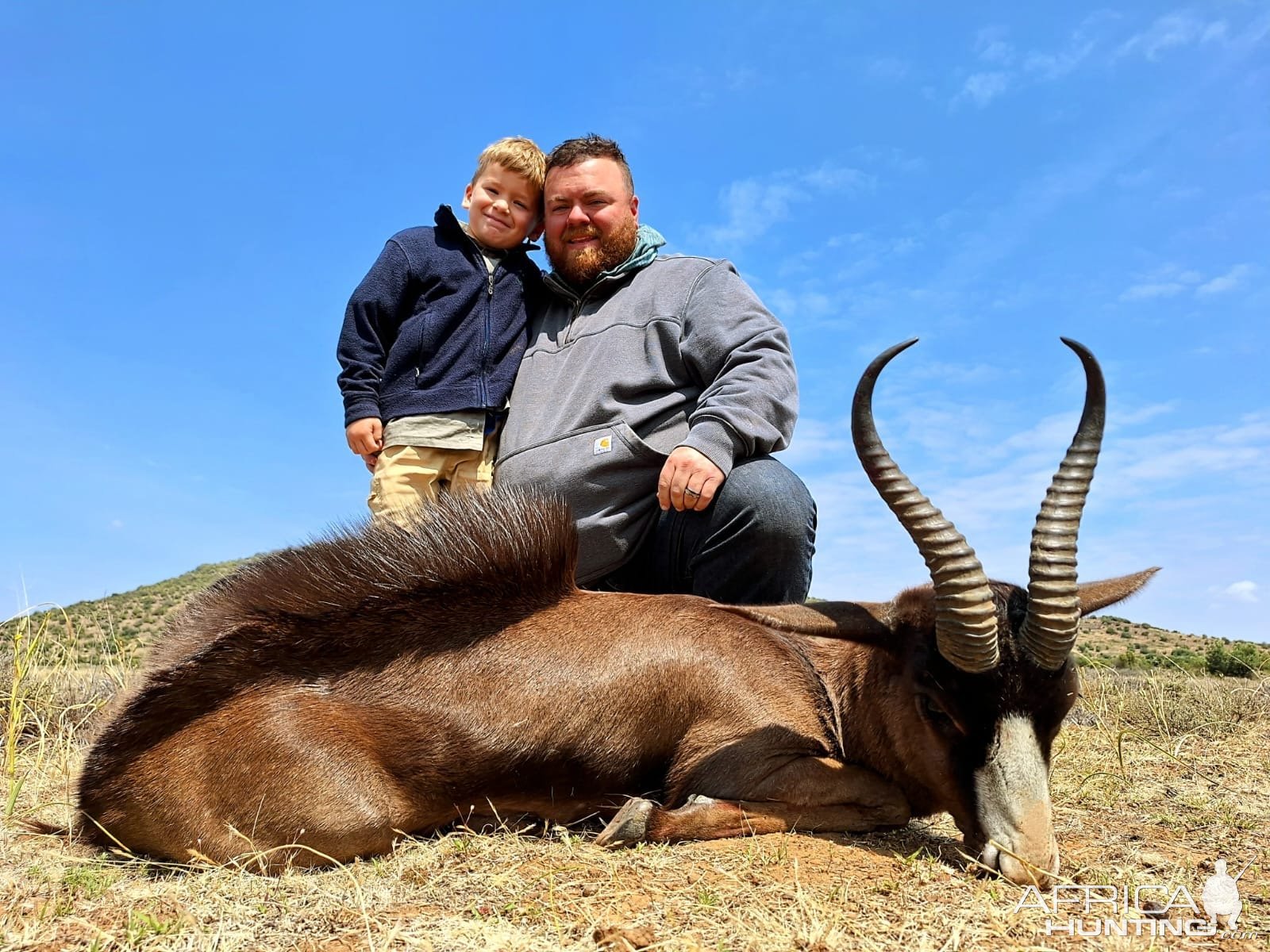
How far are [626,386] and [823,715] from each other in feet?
6.97

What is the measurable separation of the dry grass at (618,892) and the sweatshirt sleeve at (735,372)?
201 centimetres

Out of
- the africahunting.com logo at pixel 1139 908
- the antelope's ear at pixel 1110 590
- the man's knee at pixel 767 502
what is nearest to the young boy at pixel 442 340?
the man's knee at pixel 767 502

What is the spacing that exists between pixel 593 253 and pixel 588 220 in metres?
0.21

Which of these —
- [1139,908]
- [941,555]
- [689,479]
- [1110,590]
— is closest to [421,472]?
[689,479]

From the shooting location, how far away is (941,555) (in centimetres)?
346

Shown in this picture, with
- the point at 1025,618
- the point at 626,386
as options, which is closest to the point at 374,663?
the point at 626,386

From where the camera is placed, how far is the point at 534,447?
201 inches

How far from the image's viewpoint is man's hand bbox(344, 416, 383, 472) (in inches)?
212

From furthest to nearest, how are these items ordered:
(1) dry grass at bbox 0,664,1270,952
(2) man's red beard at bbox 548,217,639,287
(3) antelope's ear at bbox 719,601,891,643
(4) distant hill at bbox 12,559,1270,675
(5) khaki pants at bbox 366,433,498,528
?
(4) distant hill at bbox 12,559,1270,675, (2) man's red beard at bbox 548,217,639,287, (5) khaki pants at bbox 366,433,498,528, (3) antelope's ear at bbox 719,601,891,643, (1) dry grass at bbox 0,664,1270,952

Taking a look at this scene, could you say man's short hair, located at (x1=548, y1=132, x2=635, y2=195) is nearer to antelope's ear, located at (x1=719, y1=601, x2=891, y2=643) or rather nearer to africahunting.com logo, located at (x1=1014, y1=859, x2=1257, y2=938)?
antelope's ear, located at (x1=719, y1=601, x2=891, y2=643)

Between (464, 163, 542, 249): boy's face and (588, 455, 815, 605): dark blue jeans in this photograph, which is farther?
(464, 163, 542, 249): boy's face

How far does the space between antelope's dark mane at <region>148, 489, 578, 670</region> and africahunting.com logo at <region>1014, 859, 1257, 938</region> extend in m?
2.22

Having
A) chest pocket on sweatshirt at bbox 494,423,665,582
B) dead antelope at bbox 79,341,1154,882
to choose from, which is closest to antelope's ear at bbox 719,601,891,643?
dead antelope at bbox 79,341,1154,882

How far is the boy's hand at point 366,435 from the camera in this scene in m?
5.38
